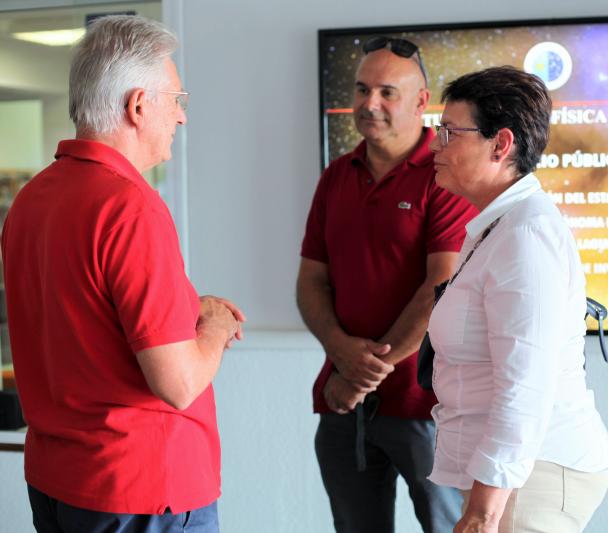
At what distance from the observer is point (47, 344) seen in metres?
1.50

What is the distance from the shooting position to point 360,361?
7.22 feet

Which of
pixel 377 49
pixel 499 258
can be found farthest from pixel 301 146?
pixel 499 258

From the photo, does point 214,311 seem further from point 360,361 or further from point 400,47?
point 400,47

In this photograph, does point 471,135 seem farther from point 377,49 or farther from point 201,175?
point 201,175

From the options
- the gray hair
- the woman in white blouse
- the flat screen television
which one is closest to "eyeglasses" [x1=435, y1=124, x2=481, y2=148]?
the woman in white blouse

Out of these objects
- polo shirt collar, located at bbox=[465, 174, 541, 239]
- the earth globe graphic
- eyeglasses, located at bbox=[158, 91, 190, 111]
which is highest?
the earth globe graphic

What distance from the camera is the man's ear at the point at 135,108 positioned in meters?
1.51

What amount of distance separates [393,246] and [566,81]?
122 centimetres

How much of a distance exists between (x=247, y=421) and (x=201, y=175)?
0.97 m

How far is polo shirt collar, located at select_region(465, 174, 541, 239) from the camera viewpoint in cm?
161

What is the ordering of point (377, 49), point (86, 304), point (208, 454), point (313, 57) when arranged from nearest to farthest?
1. point (86, 304)
2. point (208, 454)
3. point (377, 49)
4. point (313, 57)

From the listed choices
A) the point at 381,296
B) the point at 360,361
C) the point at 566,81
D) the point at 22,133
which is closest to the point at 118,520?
the point at 360,361

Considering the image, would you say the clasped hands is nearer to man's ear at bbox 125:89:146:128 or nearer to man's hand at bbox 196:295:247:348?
man's hand at bbox 196:295:247:348

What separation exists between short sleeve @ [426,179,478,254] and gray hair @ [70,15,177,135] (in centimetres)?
90
